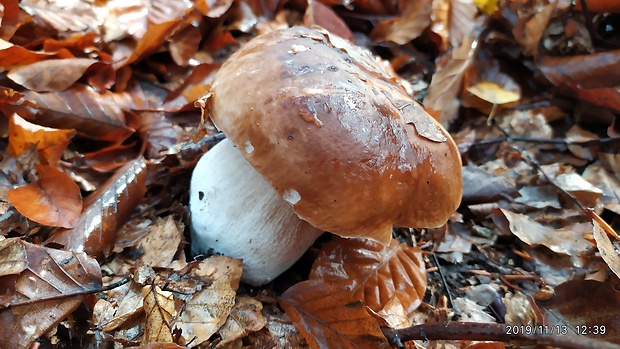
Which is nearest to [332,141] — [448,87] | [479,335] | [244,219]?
[244,219]

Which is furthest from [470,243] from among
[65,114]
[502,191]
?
[65,114]

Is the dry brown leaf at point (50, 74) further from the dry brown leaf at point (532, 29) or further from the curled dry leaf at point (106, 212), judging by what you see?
the dry brown leaf at point (532, 29)

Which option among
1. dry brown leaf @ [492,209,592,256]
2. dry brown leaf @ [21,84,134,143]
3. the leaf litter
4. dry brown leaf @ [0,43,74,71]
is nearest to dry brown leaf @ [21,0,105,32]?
the leaf litter

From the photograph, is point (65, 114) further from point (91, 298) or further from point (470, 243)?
point (470, 243)

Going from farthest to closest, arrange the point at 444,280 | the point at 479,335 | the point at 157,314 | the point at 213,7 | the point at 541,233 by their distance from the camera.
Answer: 1. the point at 213,7
2. the point at 541,233
3. the point at 444,280
4. the point at 157,314
5. the point at 479,335

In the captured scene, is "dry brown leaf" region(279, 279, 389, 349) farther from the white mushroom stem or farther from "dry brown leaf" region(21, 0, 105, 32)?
"dry brown leaf" region(21, 0, 105, 32)

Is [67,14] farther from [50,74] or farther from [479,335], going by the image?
[479,335]
